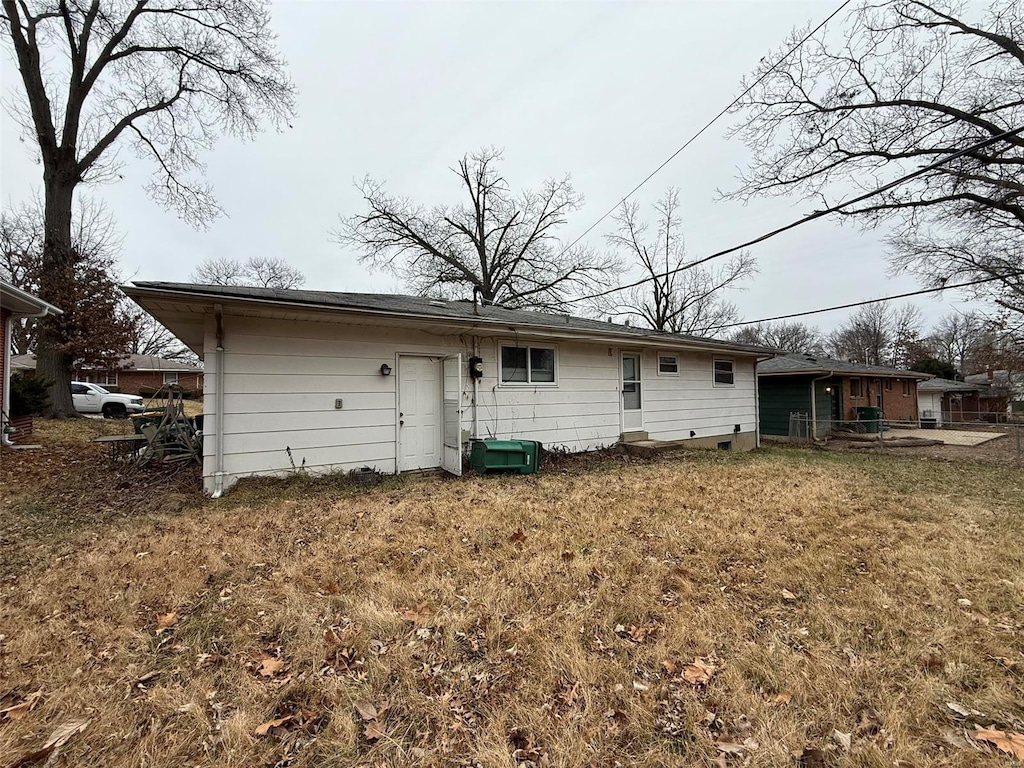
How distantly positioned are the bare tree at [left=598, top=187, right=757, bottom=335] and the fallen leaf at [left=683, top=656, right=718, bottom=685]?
22092 mm

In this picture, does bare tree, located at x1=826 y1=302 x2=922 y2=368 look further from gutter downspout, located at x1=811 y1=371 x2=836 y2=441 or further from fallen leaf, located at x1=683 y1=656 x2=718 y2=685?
fallen leaf, located at x1=683 y1=656 x2=718 y2=685

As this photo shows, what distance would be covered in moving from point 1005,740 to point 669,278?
94.1 feet

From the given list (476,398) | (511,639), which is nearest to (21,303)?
(476,398)

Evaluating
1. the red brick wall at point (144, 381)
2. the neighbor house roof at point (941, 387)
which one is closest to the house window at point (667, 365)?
the red brick wall at point (144, 381)

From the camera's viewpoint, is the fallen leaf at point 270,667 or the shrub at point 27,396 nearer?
the fallen leaf at point 270,667

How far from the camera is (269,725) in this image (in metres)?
1.90

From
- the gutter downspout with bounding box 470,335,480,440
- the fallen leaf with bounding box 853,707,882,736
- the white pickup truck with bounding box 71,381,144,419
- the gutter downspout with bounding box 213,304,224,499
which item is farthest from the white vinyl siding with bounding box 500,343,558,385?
the white pickup truck with bounding box 71,381,144,419

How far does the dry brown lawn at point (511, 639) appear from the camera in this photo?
1.82 m

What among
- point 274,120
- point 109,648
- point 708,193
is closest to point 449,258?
point 274,120

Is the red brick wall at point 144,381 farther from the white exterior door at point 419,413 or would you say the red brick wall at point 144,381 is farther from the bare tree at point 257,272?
the white exterior door at point 419,413

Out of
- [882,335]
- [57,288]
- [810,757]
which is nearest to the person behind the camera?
[810,757]

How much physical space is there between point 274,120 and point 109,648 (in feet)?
52.4

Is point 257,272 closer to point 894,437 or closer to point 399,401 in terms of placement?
point 399,401

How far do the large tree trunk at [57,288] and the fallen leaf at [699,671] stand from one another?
1696 cm
